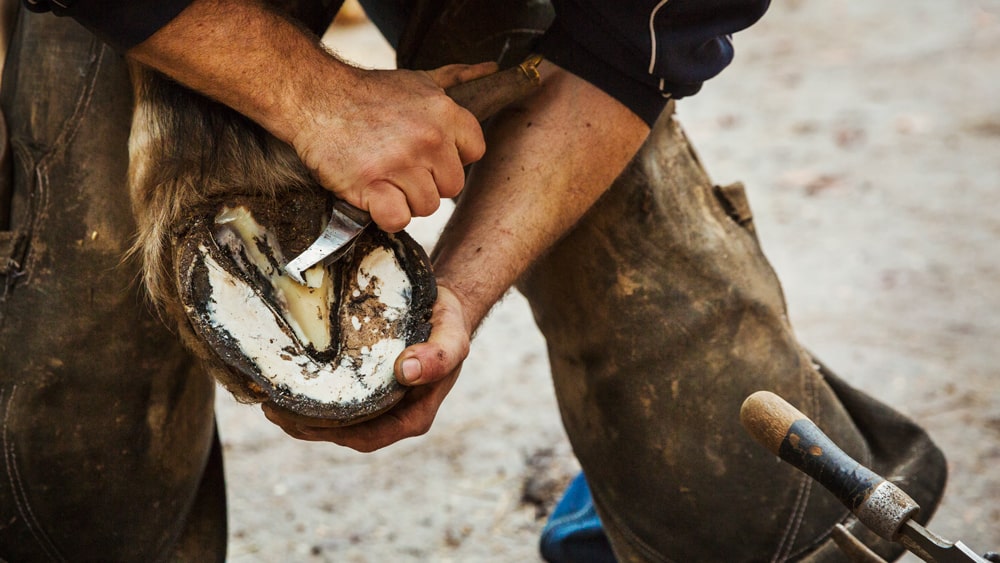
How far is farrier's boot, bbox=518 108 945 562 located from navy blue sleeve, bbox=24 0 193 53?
1.91ft

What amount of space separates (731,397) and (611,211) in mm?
283

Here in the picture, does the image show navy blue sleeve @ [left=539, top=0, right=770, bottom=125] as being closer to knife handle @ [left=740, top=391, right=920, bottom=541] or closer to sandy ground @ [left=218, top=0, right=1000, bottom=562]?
knife handle @ [left=740, top=391, right=920, bottom=541]

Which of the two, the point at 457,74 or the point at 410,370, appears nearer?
the point at 410,370

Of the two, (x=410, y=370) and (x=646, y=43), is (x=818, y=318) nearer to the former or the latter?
(x=646, y=43)

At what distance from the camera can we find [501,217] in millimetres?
1188

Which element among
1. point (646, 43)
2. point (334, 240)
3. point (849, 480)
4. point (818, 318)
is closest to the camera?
point (849, 480)

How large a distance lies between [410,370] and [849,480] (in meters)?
0.41

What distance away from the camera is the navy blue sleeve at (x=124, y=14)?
0.95 metres

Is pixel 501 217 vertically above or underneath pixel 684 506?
above

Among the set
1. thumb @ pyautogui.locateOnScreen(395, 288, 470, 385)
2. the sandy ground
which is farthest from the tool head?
the sandy ground

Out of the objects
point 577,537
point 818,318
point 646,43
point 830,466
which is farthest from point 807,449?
point 818,318

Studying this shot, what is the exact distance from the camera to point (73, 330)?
3.88ft

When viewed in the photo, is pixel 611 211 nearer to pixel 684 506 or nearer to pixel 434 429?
pixel 684 506

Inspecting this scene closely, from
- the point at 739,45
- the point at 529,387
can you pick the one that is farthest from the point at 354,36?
the point at 529,387
